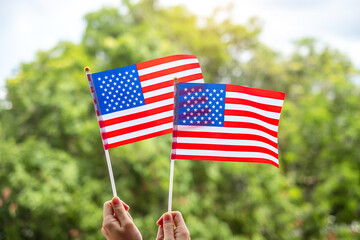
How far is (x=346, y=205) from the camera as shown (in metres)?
7.56

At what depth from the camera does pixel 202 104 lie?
5.66ft

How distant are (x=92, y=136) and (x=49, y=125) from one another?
64 centimetres

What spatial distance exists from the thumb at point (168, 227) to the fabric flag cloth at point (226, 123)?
0.47m

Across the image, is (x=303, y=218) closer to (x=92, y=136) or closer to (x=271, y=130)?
(x=92, y=136)

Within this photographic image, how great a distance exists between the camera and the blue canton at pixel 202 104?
1.67 m

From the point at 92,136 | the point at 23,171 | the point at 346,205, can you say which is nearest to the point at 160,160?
the point at 92,136

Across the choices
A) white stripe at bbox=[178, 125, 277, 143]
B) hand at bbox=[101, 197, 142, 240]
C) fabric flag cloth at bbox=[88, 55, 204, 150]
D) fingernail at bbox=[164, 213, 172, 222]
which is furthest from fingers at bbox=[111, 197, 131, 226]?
white stripe at bbox=[178, 125, 277, 143]

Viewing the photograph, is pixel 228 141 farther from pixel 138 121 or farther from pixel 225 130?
pixel 138 121

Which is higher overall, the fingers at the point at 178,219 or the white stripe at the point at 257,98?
the white stripe at the point at 257,98

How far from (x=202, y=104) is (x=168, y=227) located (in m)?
0.73

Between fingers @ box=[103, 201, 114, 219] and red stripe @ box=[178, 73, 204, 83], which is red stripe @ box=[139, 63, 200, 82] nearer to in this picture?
red stripe @ box=[178, 73, 204, 83]

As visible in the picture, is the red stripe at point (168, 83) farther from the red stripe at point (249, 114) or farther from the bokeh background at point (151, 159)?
the bokeh background at point (151, 159)

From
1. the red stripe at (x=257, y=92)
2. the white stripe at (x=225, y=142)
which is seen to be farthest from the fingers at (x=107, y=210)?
the red stripe at (x=257, y=92)

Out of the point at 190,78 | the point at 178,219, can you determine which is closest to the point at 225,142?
the point at 190,78
